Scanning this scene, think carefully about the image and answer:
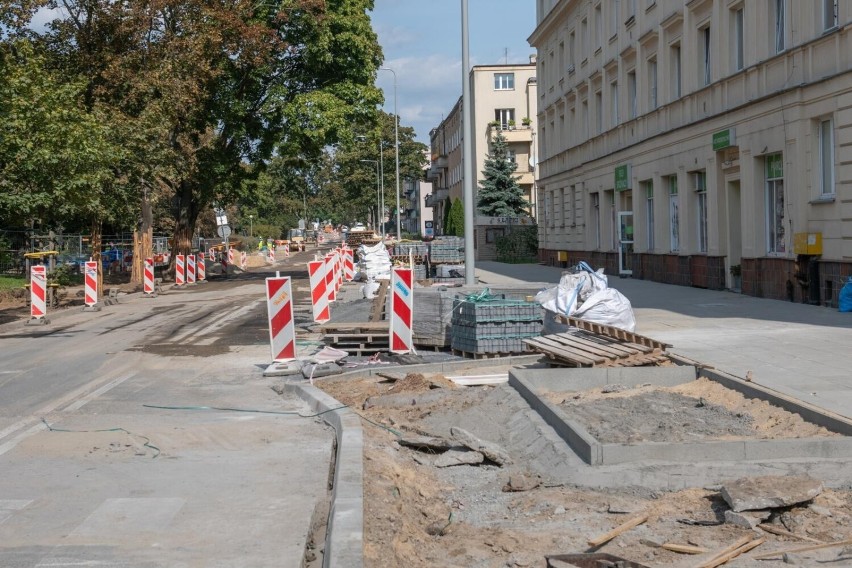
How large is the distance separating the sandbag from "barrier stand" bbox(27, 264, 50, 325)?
42.4 ft

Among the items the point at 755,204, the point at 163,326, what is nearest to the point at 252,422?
the point at 163,326

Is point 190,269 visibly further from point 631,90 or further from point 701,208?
point 701,208

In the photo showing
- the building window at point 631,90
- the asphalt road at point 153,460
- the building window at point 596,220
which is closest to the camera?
the asphalt road at point 153,460

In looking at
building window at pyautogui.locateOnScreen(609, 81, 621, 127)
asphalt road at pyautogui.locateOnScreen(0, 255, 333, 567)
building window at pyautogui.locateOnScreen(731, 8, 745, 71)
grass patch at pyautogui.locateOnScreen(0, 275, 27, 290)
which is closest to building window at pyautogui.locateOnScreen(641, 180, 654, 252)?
building window at pyautogui.locateOnScreen(609, 81, 621, 127)

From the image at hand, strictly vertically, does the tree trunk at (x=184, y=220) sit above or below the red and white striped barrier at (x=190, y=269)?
above

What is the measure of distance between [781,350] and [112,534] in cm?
950

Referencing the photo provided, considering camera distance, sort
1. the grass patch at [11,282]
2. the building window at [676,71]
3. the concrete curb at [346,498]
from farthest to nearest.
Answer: the grass patch at [11,282] → the building window at [676,71] → the concrete curb at [346,498]

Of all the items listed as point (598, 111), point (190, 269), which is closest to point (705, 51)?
point (598, 111)

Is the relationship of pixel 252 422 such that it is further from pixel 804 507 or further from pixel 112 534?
pixel 804 507

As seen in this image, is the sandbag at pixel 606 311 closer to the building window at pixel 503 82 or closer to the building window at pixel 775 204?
the building window at pixel 775 204

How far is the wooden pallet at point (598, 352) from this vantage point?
11.0 m

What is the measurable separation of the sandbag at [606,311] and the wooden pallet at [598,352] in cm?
129

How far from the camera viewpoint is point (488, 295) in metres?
14.3

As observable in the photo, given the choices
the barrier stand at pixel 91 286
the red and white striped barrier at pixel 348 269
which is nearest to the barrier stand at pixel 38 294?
the barrier stand at pixel 91 286
